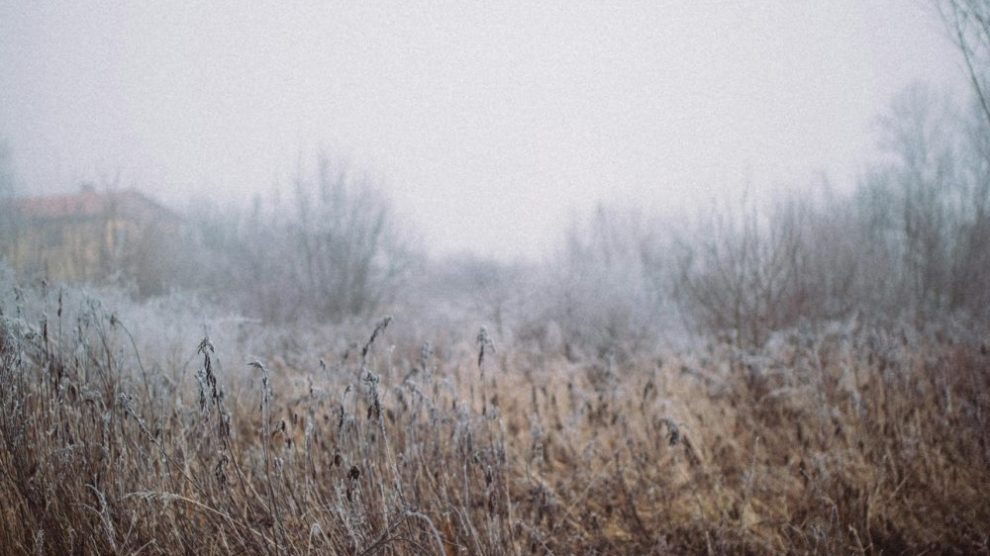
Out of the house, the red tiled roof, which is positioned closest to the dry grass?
the house

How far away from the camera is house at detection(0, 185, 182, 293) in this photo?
16.0ft

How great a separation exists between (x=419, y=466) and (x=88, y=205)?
9.57m

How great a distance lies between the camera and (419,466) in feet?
6.12

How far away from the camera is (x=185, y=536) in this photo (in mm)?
1644

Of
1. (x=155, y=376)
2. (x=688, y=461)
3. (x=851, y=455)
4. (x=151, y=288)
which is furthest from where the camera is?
(x=151, y=288)

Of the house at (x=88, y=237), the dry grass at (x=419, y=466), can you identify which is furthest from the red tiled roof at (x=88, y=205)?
the dry grass at (x=419, y=466)

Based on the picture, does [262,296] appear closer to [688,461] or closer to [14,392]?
[14,392]

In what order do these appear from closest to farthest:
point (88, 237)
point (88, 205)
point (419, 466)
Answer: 1. point (419, 466)
2. point (88, 205)
3. point (88, 237)

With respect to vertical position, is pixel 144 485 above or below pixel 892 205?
below

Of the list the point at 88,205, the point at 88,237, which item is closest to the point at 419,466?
the point at 88,205

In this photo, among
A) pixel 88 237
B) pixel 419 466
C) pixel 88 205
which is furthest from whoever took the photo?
pixel 88 237

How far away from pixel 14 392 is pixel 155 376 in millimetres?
516

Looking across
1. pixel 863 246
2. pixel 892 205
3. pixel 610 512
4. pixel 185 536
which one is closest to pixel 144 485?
pixel 185 536

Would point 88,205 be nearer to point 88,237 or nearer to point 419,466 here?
point 88,237
